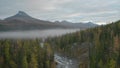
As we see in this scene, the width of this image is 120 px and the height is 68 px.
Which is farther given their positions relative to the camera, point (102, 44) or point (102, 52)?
point (102, 44)

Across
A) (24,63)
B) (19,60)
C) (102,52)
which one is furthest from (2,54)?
(102,52)

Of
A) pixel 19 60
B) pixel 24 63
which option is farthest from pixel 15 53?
pixel 24 63

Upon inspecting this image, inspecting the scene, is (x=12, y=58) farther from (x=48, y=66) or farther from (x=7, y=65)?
(x=48, y=66)

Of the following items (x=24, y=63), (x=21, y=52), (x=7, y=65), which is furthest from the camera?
(x=21, y=52)

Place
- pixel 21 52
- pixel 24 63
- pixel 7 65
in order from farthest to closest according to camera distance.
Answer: pixel 21 52, pixel 7 65, pixel 24 63

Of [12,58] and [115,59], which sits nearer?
[115,59]

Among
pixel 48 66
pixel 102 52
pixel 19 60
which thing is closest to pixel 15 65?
pixel 19 60

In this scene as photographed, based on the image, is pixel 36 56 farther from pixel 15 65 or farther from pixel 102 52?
pixel 102 52
